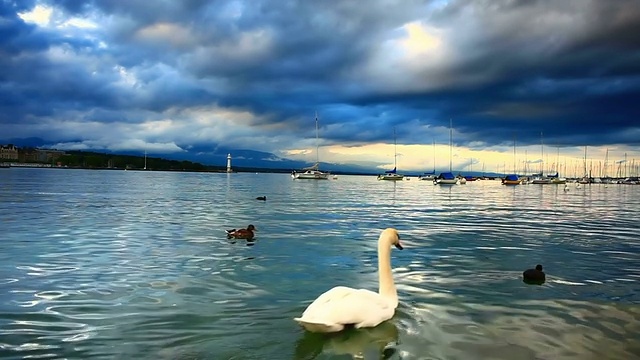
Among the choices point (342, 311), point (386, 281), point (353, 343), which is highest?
point (386, 281)

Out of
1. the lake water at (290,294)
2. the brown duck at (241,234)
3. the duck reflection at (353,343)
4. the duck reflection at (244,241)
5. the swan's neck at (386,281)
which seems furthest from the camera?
the brown duck at (241,234)

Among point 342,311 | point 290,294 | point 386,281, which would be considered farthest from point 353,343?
point 290,294

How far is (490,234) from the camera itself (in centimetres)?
2291

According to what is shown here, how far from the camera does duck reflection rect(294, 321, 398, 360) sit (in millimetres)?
7440

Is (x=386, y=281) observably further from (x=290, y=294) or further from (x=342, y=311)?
(x=290, y=294)

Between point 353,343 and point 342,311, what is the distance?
499mm

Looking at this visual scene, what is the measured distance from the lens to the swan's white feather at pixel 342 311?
7777mm

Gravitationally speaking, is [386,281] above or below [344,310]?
above

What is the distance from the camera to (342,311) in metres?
7.94

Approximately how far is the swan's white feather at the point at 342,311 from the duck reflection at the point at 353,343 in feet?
0.52

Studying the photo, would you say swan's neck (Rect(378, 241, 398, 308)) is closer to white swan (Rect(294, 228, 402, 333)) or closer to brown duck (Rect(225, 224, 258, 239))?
white swan (Rect(294, 228, 402, 333))

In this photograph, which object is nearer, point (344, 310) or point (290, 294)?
point (344, 310)

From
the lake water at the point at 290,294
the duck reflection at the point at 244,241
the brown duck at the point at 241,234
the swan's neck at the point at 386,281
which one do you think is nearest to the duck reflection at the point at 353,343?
the lake water at the point at 290,294

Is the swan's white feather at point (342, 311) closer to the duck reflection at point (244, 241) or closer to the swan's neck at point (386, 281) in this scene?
the swan's neck at point (386, 281)
